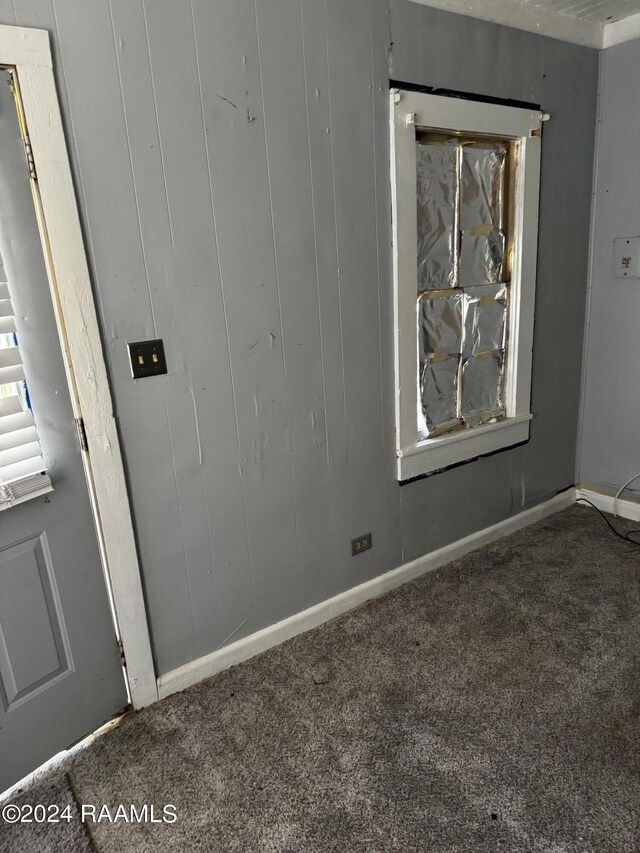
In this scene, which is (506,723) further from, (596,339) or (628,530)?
(596,339)

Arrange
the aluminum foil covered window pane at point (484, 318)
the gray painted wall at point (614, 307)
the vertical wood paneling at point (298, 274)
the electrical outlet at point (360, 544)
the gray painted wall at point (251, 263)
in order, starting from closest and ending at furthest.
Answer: the gray painted wall at point (251, 263), the vertical wood paneling at point (298, 274), the electrical outlet at point (360, 544), the aluminum foil covered window pane at point (484, 318), the gray painted wall at point (614, 307)

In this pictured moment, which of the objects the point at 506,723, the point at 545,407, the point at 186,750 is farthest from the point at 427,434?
the point at 186,750

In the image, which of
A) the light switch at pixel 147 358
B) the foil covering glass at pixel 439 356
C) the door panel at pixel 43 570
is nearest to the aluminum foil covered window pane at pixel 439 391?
the foil covering glass at pixel 439 356

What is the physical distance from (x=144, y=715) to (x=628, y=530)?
8.26 ft

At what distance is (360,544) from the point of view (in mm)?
2408

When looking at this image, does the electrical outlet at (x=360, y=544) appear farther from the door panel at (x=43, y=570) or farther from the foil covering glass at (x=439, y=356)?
the door panel at (x=43, y=570)

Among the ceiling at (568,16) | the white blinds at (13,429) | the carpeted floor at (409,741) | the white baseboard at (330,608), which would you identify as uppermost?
the ceiling at (568,16)

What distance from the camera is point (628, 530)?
298 centimetres

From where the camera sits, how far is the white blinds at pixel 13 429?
4.83ft

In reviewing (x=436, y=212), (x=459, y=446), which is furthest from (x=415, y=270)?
(x=459, y=446)

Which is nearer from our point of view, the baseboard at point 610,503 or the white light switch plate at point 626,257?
the white light switch plate at point 626,257

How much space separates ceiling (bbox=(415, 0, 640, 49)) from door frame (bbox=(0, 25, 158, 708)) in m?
1.49

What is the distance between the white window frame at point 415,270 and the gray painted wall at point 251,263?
7cm

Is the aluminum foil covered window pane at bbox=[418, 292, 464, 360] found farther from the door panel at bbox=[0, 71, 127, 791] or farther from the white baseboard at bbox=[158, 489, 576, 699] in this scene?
the door panel at bbox=[0, 71, 127, 791]
